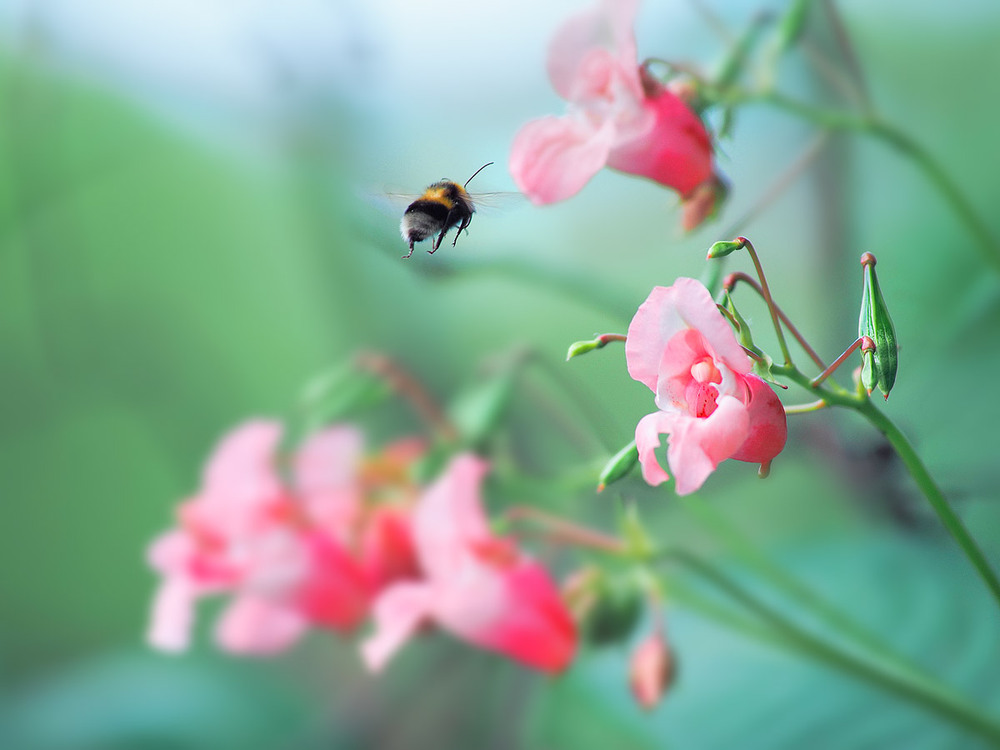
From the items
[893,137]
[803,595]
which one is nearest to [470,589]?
[803,595]

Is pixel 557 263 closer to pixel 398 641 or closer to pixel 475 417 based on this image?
pixel 475 417

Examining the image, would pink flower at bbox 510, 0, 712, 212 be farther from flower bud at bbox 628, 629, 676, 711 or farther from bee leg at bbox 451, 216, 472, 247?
flower bud at bbox 628, 629, 676, 711

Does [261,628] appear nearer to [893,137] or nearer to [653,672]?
[653,672]

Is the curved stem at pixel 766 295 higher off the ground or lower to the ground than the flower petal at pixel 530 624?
higher

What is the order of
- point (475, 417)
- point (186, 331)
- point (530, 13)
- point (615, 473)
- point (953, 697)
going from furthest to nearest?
point (186, 331) < point (530, 13) < point (475, 417) < point (953, 697) < point (615, 473)

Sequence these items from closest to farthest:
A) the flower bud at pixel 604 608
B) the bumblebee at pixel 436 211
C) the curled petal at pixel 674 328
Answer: the curled petal at pixel 674 328 → the bumblebee at pixel 436 211 → the flower bud at pixel 604 608

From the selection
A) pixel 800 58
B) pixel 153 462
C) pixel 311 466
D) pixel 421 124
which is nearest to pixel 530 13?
pixel 421 124

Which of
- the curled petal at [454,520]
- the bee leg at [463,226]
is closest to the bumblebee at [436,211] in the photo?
the bee leg at [463,226]

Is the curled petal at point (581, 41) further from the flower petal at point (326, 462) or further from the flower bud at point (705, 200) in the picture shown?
the flower petal at point (326, 462)
